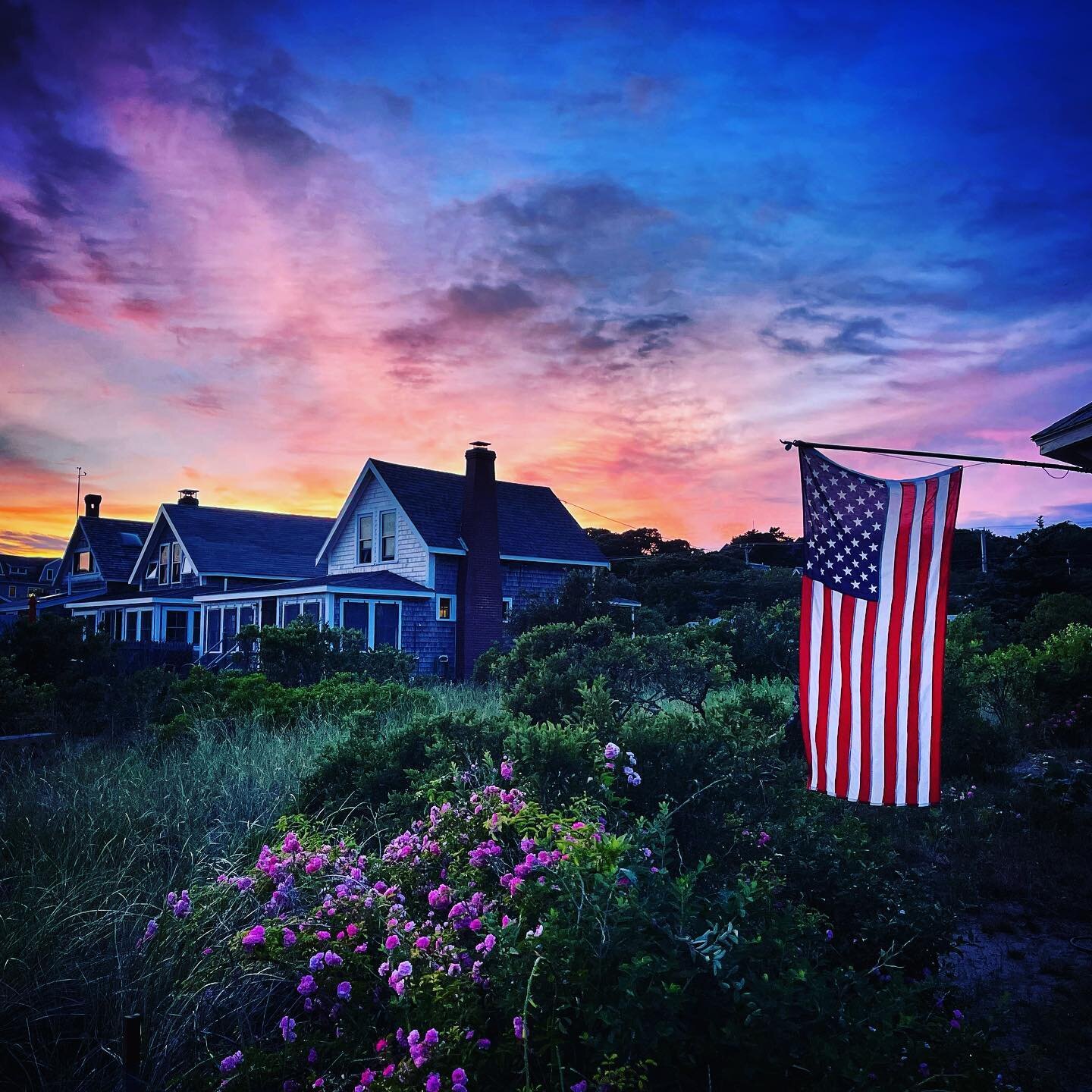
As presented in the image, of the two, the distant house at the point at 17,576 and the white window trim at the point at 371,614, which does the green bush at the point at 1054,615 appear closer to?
the white window trim at the point at 371,614

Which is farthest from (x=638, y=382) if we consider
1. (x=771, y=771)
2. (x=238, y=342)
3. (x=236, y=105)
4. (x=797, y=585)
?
(x=797, y=585)

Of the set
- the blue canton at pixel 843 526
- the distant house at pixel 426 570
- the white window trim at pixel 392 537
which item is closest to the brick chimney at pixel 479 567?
the distant house at pixel 426 570

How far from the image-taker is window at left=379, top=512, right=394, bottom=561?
1154 inches

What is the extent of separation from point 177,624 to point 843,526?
33348mm

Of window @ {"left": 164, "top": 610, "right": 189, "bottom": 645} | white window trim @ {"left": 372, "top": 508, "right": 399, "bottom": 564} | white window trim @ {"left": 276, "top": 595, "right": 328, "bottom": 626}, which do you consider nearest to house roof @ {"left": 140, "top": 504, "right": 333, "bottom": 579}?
window @ {"left": 164, "top": 610, "right": 189, "bottom": 645}

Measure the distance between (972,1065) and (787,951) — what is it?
68cm

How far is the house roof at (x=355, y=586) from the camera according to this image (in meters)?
26.1

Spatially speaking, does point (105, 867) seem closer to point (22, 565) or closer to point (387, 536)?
point (387, 536)

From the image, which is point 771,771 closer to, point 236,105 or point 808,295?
point 808,295

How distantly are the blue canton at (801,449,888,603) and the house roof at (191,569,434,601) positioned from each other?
70.6 ft

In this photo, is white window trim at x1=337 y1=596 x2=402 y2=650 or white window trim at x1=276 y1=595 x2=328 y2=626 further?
white window trim at x1=276 y1=595 x2=328 y2=626

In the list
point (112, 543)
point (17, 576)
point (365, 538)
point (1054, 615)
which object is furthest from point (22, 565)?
point (1054, 615)

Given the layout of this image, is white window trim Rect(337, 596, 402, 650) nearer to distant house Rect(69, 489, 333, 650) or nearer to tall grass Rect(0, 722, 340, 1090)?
distant house Rect(69, 489, 333, 650)

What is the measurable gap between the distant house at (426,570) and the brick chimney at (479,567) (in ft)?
0.09
